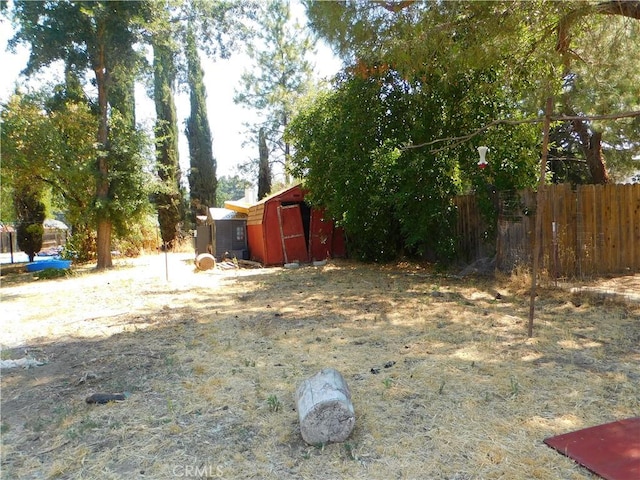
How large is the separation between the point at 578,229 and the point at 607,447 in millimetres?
6558

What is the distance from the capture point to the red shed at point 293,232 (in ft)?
47.8

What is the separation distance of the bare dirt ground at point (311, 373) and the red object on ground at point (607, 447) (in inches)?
3.5

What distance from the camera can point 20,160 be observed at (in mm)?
12086

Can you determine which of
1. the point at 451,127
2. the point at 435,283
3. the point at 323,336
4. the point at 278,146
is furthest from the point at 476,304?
the point at 278,146

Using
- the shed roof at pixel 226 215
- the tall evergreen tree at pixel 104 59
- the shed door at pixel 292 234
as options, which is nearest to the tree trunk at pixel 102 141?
the tall evergreen tree at pixel 104 59

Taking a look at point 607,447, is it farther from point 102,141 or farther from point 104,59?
point 104,59

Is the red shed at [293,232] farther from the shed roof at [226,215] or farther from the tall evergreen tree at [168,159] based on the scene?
the tall evergreen tree at [168,159]

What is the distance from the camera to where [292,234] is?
14.8 meters

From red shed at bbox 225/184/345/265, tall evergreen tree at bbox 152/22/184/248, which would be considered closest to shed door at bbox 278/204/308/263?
red shed at bbox 225/184/345/265

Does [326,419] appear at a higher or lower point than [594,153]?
lower

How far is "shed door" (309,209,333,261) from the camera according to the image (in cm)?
1498

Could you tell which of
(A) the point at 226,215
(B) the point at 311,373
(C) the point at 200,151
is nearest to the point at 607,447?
(B) the point at 311,373

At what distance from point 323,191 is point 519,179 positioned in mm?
5029

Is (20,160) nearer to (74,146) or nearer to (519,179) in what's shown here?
(74,146)
